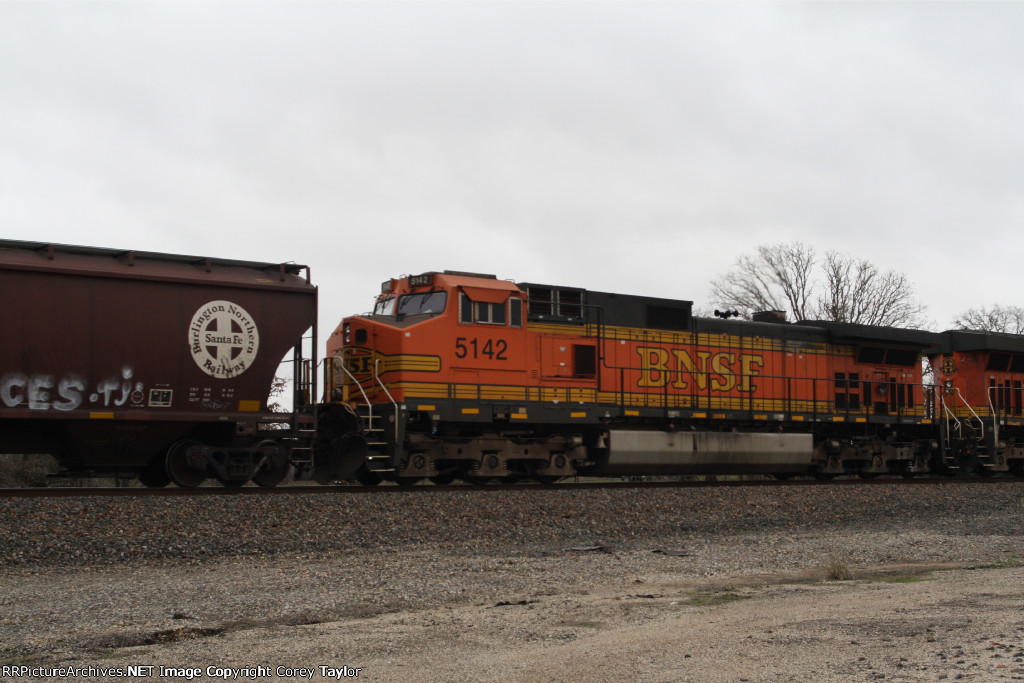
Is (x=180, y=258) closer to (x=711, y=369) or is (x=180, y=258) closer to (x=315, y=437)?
(x=315, y=437)

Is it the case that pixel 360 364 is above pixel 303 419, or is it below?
above

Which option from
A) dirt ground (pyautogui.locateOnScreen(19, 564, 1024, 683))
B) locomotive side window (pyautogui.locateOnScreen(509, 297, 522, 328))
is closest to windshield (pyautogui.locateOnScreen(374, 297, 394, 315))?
locomotive side window (pyautogui.locateOnScreen(509, 297, 522, 328))

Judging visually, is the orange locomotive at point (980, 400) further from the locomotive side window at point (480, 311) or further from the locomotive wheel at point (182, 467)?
the locomotive wheel at point (182, 467)

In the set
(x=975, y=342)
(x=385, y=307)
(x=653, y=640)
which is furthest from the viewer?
(x=975, y=342)

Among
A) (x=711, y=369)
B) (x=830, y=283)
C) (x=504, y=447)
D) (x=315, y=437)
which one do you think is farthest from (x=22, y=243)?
(x=830, y=283)

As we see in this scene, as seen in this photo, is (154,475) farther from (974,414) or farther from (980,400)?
(980,400)

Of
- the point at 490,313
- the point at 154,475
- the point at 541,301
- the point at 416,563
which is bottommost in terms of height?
the point at 416,563

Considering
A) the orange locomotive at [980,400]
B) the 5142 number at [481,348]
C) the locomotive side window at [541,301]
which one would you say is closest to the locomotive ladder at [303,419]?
the 5142 number at [481,348]

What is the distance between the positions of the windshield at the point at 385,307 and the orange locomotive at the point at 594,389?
0.04 meters

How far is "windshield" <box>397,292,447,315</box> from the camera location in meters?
17.0

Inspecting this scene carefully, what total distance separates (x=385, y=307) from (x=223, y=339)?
4456 millimetres

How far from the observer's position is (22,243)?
13148mm

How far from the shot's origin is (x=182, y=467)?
1423cm

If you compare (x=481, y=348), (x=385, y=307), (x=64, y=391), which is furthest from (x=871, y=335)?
(x=64, y=391)
